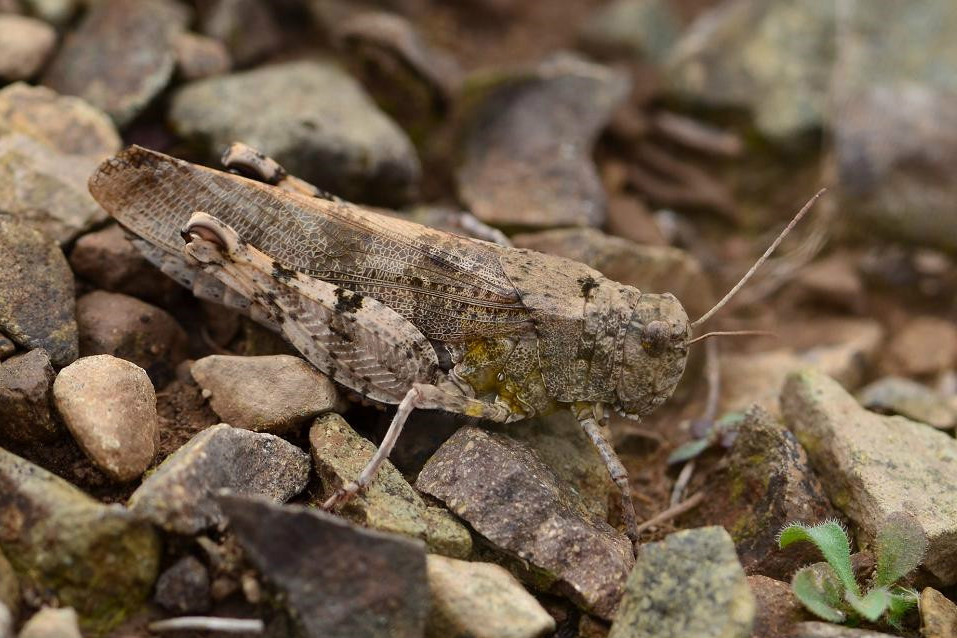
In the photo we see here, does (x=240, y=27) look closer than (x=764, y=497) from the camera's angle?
No

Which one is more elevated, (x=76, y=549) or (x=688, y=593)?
(x=688, y=593)

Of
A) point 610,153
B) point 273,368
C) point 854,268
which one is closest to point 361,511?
point 273,368

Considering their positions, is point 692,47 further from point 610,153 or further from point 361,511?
point 361,511

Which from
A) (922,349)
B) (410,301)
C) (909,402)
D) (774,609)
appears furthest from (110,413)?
(922,349)

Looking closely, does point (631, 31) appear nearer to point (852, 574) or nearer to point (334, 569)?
point (852, 574)

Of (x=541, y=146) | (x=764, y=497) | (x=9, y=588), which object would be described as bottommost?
(x=9, y=588)

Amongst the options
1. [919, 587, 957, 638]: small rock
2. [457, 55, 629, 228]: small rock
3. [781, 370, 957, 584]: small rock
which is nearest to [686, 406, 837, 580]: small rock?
[781, 370, 957, 584]: small rock

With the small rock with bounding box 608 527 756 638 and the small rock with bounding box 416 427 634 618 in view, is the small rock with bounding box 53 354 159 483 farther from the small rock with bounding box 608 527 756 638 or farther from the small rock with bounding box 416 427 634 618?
the small rock with bounding box 608 527 756 638
